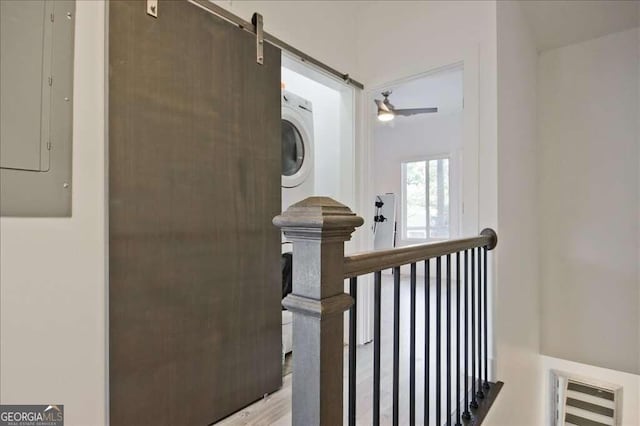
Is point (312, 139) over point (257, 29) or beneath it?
beneath

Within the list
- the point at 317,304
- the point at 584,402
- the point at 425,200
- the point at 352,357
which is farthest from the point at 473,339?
the point at 425,200

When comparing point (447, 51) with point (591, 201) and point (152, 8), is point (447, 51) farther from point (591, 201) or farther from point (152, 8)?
point (591, 201)

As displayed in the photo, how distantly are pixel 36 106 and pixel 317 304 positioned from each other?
3.83 ft

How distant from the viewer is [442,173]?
221 inches

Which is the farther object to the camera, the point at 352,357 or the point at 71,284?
the point at 71,284

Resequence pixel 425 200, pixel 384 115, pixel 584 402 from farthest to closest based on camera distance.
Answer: pixel 425 200 → pixel 384 115 → pixel 584 402

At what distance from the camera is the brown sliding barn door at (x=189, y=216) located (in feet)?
4.18

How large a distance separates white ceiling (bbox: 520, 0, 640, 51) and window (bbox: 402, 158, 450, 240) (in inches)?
115

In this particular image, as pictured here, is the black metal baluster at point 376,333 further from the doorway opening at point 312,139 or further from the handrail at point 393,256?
the doorway opening at point 312,139

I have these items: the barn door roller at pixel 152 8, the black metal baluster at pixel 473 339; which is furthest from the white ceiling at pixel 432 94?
the barn door roller at pixel 152 8

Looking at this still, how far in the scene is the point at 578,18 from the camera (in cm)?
245

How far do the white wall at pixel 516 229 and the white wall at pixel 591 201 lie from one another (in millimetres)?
199

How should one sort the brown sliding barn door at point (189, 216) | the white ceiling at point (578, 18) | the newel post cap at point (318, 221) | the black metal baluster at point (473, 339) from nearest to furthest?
the newel post cap at point (318, 221)
the brown sliding barn door at point (189, 216)
the black metal baluster at point (473, 339)
the white ceiling at point (578, 18)

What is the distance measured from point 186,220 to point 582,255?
310cm
